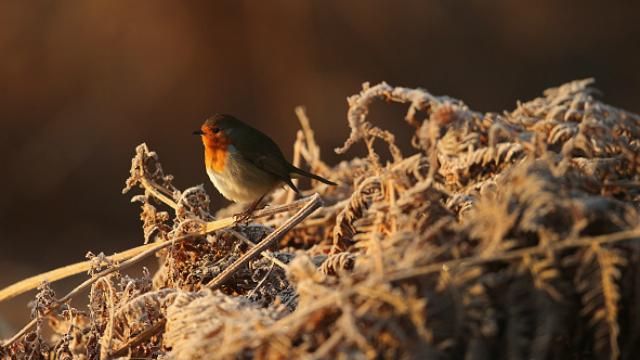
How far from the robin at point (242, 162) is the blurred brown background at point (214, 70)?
14.7 ft

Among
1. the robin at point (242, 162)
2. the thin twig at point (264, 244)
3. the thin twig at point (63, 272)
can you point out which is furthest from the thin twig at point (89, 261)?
the robin at point (242, 162)

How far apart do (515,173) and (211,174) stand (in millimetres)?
2212

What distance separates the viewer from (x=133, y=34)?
8.30 metres

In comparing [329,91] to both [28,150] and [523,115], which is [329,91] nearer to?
[28,150]

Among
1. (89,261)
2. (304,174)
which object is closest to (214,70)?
(304,174)

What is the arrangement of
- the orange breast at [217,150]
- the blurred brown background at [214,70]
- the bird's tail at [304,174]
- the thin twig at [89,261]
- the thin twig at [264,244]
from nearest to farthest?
the thin twig at [264,244] < the thin twig at [89,261] < the bird's tail at [304,174] < the orange breast at [217,150] < the blurred brown background at [214,70]

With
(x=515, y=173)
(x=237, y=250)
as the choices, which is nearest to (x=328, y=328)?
(x=515, y=173)

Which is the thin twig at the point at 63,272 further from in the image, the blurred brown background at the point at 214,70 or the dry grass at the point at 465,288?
the blurred brown background at the point at 214,70

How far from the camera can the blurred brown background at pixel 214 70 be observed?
8.14 m

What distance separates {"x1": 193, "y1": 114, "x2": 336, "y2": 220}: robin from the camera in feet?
11.2

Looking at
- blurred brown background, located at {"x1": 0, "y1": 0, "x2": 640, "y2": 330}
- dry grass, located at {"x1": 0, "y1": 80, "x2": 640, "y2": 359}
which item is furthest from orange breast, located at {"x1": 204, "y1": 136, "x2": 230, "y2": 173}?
blurred brown background, located at {"x1": 0, "y1": 0, "x2": 640, "y2": 330}

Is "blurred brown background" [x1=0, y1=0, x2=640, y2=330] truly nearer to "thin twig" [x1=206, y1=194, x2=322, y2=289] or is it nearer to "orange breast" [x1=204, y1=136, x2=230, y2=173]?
"orange breast" [x1=204, y1=136, x2=230, y2=173]

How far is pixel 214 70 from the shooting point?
28.0 ft

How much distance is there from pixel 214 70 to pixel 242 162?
516 centimetres
